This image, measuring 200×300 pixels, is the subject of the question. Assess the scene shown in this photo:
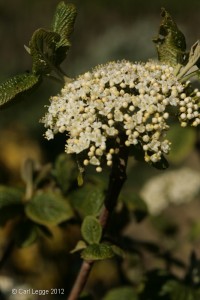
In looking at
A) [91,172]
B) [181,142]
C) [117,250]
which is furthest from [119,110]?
[91,172]

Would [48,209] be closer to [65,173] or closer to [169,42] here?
[65,173]

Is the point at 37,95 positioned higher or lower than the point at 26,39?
lower

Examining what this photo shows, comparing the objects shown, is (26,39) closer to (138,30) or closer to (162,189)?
(138,30)

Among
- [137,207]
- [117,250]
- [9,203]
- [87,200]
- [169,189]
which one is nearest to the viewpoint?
[117,250]

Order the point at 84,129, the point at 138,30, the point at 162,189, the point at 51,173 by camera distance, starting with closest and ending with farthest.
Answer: the point at 84,129 < the point at 51,173 < the point at 162,189 < the point at 138,30

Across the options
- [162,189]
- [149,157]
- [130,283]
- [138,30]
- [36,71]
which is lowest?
[130,283]

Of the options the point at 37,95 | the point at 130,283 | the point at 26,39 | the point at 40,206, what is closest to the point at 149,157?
the point at 40,206

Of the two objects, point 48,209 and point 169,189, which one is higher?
point 48,209
